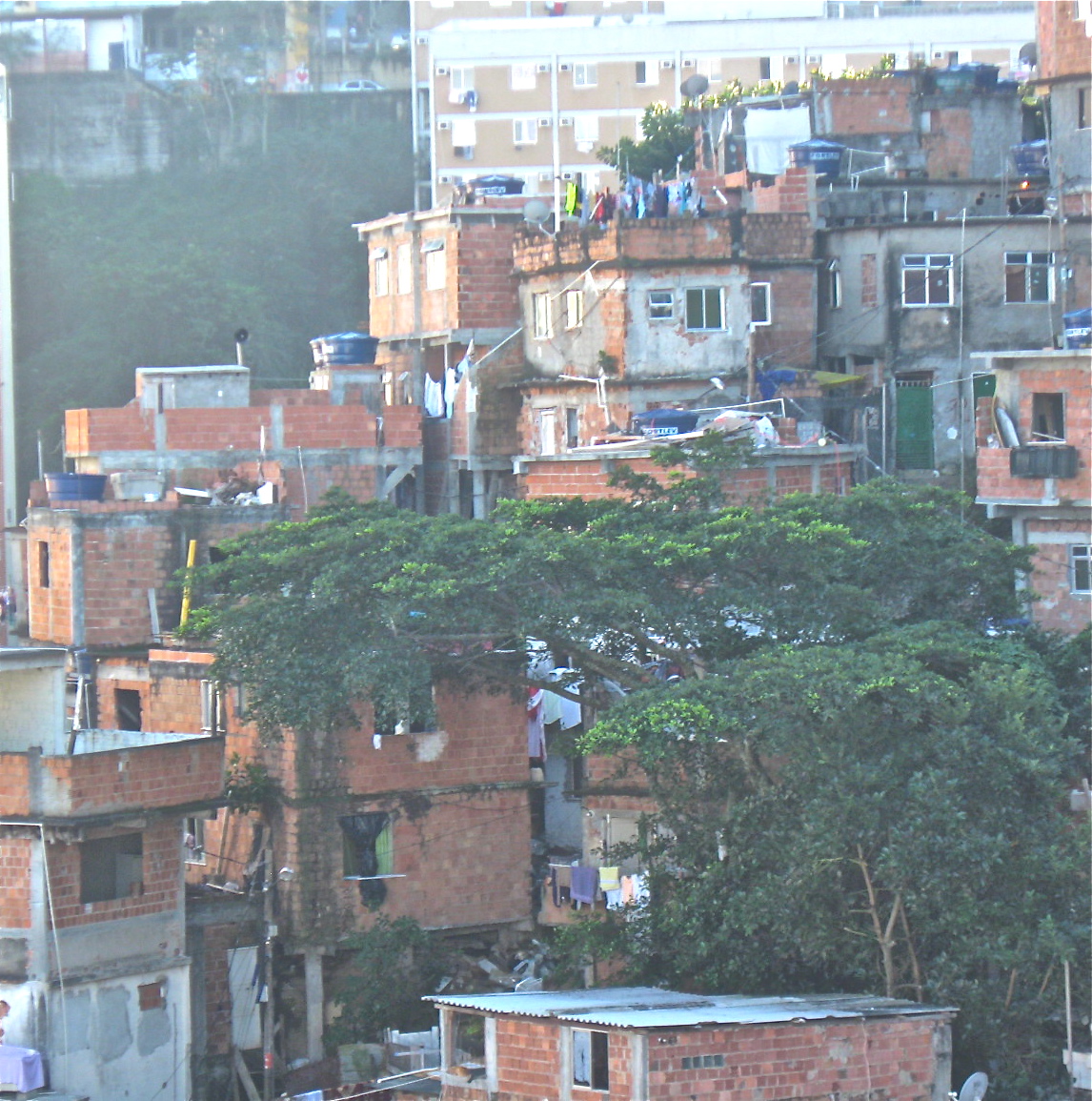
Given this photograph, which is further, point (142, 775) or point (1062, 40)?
point (1062, 40)

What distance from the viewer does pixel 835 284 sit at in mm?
37812

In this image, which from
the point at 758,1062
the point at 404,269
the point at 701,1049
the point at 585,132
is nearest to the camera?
the point at 701,1049

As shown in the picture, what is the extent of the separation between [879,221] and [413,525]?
13921mm

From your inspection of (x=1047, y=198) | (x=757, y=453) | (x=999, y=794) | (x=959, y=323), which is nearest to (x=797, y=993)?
(x=999, y=794)

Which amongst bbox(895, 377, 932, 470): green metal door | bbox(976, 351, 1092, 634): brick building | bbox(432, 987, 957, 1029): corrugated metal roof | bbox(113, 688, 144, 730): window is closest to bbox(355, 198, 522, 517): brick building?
bbox(895, 377, 932, 470): green metal door

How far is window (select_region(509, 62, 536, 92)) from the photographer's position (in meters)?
63.1

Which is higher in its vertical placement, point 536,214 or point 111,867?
point 536,214

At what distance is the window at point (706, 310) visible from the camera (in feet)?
117

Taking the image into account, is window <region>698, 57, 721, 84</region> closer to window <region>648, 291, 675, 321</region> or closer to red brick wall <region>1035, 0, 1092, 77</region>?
red brick wall <region>1035, 0, 1092, 77</region>

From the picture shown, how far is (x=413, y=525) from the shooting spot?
2714 centimetres

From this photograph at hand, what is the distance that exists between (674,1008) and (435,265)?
65.8 feet

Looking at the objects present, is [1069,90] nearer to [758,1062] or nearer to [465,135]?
[758,1062]

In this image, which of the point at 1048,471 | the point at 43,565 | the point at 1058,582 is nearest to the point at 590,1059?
the point at 1058,582

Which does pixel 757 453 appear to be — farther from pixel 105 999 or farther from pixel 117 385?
pixel 117 385
